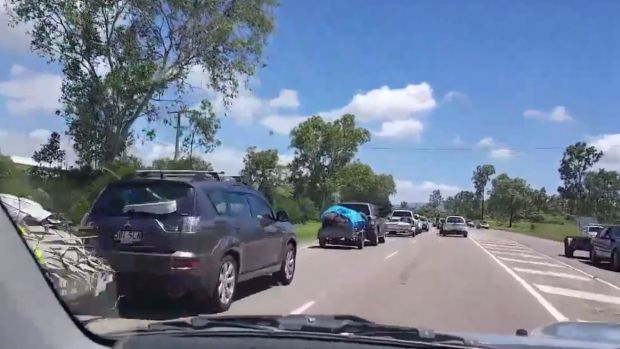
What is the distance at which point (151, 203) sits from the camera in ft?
30.2

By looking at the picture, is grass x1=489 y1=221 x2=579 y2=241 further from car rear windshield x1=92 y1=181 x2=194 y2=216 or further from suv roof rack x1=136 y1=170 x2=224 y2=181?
car rear windshield x1=92 y1=181 x2=194 y2=216

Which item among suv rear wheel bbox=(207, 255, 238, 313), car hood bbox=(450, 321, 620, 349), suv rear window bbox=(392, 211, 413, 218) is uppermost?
suv rear window bbox=(392, 211, 413, 218)

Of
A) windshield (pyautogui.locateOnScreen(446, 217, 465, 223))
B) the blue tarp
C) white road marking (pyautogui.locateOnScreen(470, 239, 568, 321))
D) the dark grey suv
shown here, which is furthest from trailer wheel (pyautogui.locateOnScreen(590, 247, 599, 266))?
windshield (pyautogui.locateOnScreen(446, 217, 465, 223))

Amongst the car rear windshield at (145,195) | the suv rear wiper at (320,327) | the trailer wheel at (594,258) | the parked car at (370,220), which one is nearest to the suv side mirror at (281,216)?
the car rear windshield at (145,195)

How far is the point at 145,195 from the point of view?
361 inches

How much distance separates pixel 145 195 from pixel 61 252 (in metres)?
3.40

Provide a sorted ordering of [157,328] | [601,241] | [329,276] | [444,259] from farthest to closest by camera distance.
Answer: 1. [601,241]
2. [444,259]
3. [329,276]
4. [157,328]

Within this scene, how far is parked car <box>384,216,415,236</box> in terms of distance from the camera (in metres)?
48.5

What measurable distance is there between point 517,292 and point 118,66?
12.1 meters

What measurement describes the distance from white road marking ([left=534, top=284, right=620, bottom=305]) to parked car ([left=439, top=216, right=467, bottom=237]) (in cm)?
3764

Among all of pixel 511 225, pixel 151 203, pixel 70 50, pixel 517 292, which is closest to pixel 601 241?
pixel 517 292

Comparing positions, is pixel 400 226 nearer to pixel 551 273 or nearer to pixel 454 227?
pixel 454 227

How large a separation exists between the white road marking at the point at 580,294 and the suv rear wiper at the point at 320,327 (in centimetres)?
1032

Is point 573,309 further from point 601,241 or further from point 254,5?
point 254,5
